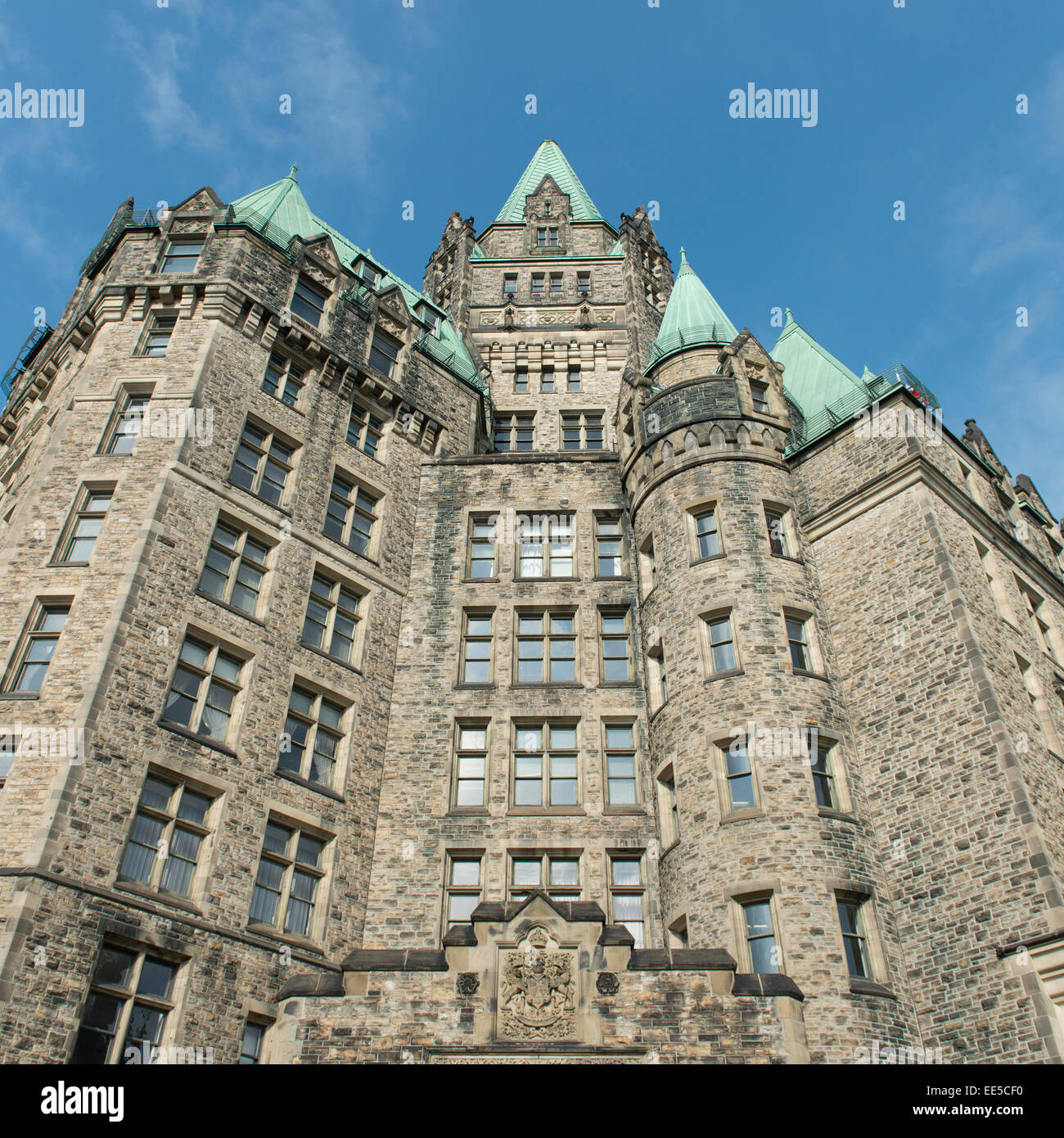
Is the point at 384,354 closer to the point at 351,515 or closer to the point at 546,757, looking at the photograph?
the point at 351,515

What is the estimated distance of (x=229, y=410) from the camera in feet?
91.5

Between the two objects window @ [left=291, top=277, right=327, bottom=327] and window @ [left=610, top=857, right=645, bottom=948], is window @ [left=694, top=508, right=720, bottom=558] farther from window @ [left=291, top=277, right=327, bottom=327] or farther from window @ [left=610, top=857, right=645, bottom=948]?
window @ [left=291, top=277, right=327, bottom=327]

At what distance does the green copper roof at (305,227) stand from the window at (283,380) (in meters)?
5.33

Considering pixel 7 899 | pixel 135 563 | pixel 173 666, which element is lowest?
pixel 7 899

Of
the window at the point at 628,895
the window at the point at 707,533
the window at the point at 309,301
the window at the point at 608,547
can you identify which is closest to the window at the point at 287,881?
the window at the point at 628,895

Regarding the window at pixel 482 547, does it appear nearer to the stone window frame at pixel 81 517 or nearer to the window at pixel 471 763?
the window at pixel 471 763

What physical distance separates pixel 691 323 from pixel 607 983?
818 inches

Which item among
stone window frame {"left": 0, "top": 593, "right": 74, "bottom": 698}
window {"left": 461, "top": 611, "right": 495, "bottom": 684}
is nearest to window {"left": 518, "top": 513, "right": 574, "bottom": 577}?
window {"left": 461, "top": 611, "right": 495, "bottom": 684}

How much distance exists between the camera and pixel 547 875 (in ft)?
79.7

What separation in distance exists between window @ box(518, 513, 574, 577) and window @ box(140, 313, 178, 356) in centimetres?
1128
